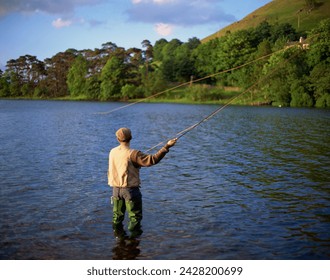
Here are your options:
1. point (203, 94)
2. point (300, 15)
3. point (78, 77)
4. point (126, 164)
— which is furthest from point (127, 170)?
point (300, 15)

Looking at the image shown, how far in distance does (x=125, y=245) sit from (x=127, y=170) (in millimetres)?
1934

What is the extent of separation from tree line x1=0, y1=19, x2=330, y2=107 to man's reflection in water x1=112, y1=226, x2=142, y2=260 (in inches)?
2938

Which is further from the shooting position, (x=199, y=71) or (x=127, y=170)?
(x=199, y=71)

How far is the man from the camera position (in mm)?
9570

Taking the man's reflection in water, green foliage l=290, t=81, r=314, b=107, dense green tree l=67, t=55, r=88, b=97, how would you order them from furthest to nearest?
dense green tree l=67, t=55, r=88, b=97, green foliage l=290, t=81, r=314, b=107, the man's reflection in water

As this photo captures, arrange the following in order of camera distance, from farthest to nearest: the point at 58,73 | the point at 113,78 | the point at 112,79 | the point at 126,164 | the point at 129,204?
the point at 58,73
the point at 112,79
the point at 113,78
the point at 129,204
the point at 126,164

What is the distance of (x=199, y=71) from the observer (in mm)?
156875

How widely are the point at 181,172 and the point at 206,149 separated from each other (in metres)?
8.76

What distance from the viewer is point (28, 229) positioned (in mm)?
11375

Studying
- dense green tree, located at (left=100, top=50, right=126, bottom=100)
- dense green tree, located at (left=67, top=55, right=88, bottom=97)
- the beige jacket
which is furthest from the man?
dense green tree, located at (left=67, top=55, right=88, bottom=97)

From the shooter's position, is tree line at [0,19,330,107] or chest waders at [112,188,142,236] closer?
chest waders at [112,188,142,236]

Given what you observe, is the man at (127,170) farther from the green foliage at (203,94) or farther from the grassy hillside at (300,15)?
the grassy hillside at (300,15)

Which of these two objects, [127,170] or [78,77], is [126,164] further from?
[78,77]

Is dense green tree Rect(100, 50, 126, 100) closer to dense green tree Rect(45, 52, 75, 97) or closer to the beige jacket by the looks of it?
dense green tree Rect(45, 52, 75, 97)
